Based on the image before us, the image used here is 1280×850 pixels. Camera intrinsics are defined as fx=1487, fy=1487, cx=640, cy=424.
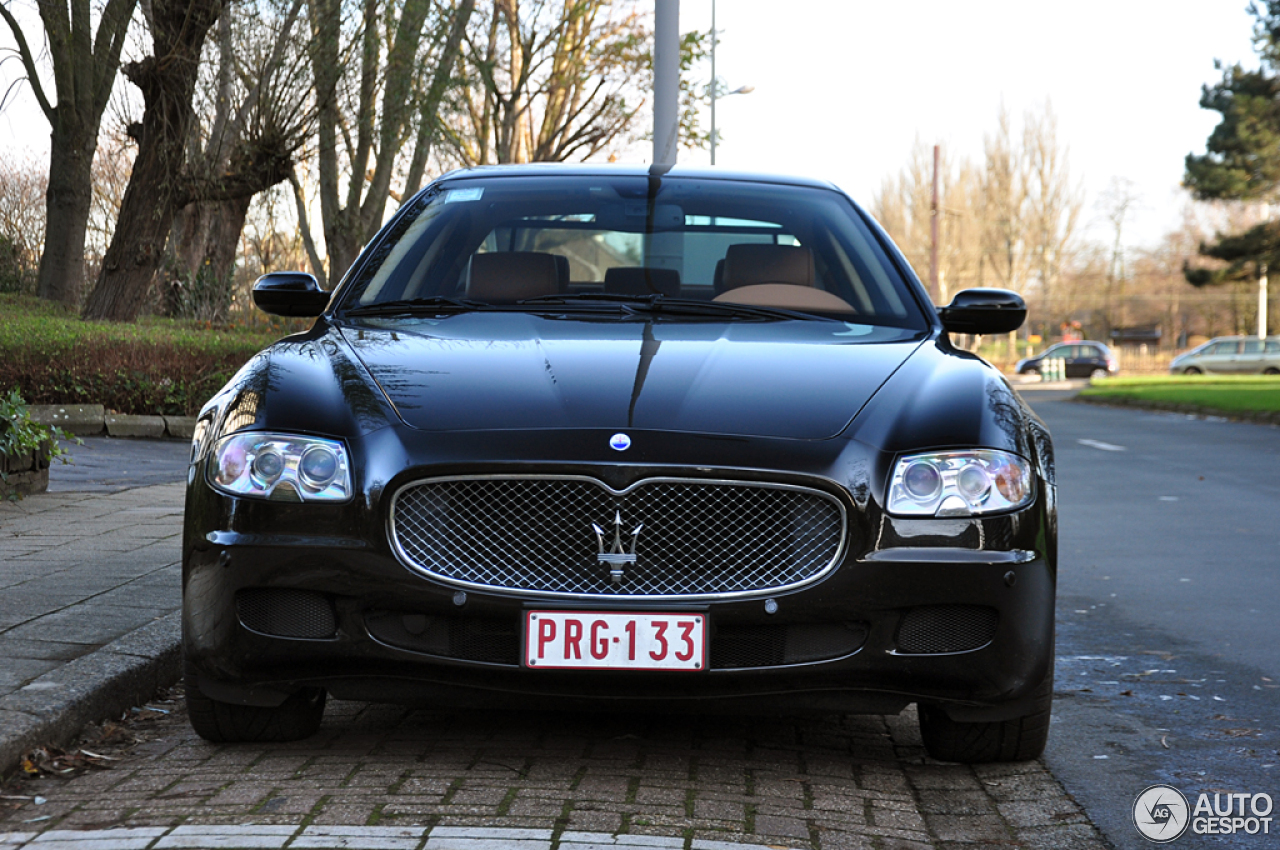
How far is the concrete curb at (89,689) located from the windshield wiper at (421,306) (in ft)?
3.79

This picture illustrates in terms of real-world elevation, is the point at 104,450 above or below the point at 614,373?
below

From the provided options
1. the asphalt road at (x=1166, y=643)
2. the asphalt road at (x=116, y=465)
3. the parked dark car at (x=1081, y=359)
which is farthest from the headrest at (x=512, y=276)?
the parked dark car at (x=1081, y=359)

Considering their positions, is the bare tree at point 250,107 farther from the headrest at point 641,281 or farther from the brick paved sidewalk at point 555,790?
the brick paved sidewalk at point 555,790

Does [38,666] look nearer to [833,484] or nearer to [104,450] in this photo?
[833,484]

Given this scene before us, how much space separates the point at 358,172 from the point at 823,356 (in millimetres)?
19626

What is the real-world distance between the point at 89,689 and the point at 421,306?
140 centimetres

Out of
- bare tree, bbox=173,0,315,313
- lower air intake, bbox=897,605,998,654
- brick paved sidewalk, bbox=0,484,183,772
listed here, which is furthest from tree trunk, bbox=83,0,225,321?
lower air intake, bbox=897,605,998,654

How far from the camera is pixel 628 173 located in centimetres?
511

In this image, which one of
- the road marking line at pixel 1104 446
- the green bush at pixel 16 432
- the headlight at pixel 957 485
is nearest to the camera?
the headlight at pixel 957 485

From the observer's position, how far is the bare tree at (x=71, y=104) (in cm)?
1679

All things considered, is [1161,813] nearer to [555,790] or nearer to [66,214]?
[555,790]

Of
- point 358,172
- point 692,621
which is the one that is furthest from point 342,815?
point 358,172

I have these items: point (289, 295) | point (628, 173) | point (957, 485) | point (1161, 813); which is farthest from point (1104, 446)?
point (957, 485)

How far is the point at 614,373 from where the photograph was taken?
3531mm
